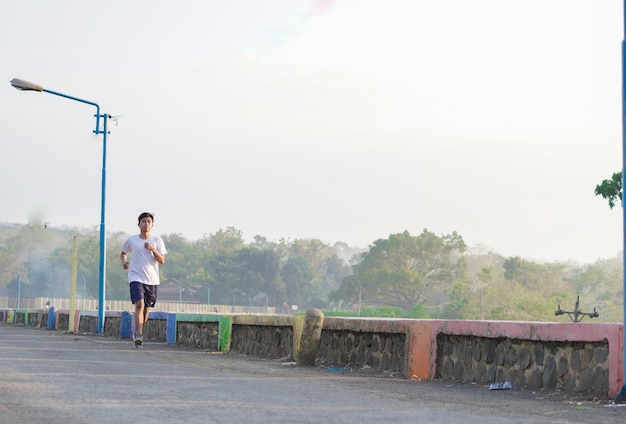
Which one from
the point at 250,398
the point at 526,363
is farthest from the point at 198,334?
the point at 250,398

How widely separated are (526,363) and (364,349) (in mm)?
3007

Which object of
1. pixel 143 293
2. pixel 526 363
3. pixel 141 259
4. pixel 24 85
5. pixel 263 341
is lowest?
pixel 263 341

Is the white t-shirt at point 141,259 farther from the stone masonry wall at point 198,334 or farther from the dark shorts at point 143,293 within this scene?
the stone masonry wall at point 198,334

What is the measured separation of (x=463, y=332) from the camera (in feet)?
30.9

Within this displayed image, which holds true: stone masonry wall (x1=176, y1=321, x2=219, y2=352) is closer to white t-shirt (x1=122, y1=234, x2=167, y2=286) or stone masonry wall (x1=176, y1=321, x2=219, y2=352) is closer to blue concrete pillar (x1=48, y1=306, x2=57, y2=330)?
white t-shirt (x1=122, y1=234, x2=167, y2=286)

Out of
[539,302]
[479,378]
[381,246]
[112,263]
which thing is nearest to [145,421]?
[479,378]

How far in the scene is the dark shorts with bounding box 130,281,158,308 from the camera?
13.1m

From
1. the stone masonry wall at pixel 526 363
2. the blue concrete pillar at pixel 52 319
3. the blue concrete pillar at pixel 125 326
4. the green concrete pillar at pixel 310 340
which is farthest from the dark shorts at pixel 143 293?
the blue concrete pillar at pixel 52 319

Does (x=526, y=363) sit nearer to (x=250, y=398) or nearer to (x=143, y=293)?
(x=250, y=398)

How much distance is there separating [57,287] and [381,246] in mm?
67530

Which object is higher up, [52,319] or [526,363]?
[526,363]

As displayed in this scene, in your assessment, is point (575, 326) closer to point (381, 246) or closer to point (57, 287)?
point (381, 246)

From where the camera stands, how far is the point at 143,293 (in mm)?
13195

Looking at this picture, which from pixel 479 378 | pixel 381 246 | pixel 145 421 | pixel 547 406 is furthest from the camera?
pixel 381 246
